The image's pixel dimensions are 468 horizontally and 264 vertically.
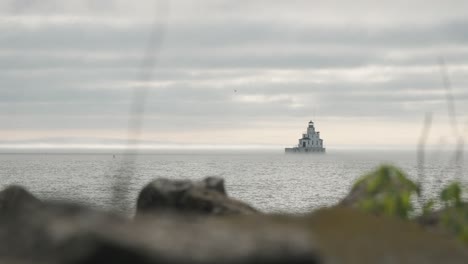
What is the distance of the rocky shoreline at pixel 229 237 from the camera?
20.2 ft

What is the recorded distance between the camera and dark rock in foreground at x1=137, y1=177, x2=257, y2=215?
11.4 metres

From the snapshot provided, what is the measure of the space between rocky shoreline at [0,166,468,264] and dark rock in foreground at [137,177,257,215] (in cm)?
274

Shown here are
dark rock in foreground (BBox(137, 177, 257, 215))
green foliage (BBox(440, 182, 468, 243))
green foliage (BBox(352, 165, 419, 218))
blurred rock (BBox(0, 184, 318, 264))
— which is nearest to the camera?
blurred rock (BBox(0, 184, 318, 264))

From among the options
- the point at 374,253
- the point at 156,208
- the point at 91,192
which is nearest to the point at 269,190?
the point at 91,192

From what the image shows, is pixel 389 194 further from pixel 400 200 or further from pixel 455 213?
pixel 455 213

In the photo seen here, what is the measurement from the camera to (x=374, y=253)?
7.32 metres

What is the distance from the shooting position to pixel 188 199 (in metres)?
11.6

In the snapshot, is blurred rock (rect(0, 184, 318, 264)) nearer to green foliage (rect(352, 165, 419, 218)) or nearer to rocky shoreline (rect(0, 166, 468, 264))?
rocky shoreline (rect(0, 166, 468, 264))

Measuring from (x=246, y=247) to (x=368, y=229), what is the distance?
2.48m

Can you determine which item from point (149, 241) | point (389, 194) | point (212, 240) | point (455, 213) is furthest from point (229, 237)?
point (455, 213)

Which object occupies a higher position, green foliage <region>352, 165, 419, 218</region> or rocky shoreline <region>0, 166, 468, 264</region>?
green foliage <region>352, 165, 419, 218</region>

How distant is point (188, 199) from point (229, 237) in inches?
205

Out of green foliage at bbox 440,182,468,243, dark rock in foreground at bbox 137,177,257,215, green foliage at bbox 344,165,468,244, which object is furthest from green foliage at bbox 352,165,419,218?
dark rock in foreground at bbox 137,177,257,215

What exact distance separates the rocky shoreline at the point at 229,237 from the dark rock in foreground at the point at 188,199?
2.74 metres
